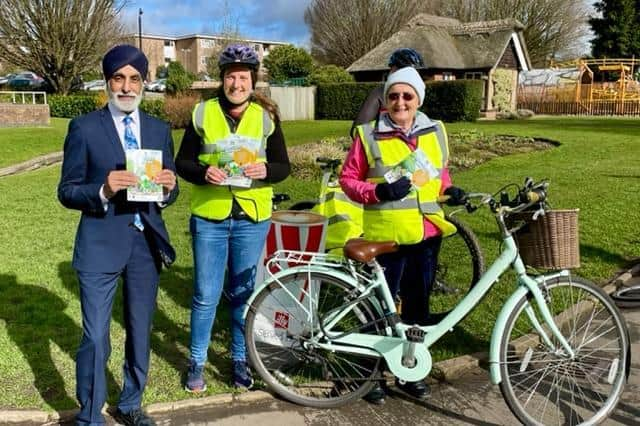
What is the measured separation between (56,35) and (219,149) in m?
35.6

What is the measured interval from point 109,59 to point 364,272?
1830mm

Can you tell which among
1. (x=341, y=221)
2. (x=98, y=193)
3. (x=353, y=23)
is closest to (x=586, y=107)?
(x=353, y=23)

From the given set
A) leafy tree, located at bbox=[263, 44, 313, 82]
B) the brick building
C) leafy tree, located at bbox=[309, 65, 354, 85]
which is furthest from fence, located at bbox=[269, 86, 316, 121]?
the brick building

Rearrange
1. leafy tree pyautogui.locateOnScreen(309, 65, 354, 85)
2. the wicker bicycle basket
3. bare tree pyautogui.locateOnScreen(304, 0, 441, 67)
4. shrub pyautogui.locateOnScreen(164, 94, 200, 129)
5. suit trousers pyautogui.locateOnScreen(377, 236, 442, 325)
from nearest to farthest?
1. the wicker bicycle basket
2. suit trousers pyautogui.locateOnScreen(377, 236, 442, 325)
3. shrub pyautogui.locateOnScreen(164, 94, 200, 129)
4. leafy tree pyautogui.locateOnScreen(309, 65, 354, 85)
5. bare tree pyautogui.locateOnScreen(304, 0, 441, 67)

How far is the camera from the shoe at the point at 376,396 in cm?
363

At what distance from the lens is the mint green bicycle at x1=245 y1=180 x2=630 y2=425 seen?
3242 millimetres

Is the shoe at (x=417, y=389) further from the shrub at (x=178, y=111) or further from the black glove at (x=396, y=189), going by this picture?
the shrub at (x=178, y=111)

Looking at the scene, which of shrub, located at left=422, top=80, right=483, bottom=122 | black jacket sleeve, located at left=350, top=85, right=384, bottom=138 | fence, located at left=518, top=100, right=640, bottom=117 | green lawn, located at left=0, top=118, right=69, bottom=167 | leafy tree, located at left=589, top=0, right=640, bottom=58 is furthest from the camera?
leafy tree, located at left=589, top=0, right=640, bottom=58

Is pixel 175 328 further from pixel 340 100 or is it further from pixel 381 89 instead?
pixel 340 100

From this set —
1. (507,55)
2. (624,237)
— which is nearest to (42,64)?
(507,55)

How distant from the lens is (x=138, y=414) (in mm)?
3303

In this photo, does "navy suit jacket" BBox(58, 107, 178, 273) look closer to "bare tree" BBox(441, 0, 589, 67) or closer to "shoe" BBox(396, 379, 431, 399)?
"shoe" BBox(396, 379, 431, 399)

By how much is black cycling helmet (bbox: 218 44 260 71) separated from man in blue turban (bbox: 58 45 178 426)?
52 centimetres

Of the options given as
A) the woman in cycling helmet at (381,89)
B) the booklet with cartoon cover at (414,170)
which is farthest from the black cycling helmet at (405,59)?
the booklet with cartoon cover at (414,170)
